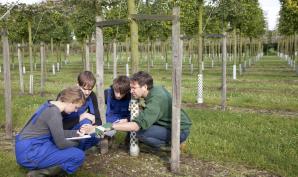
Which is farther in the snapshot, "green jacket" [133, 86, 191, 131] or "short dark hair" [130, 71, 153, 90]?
"short dark hair" [130, 71, 153, 90]

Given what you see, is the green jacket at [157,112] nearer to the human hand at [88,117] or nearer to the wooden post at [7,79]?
the human hand at [88,117]

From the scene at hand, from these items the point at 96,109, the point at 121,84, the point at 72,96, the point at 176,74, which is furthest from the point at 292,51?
the point at 72,96

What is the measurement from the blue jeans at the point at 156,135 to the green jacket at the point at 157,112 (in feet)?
0.23

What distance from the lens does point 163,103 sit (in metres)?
5.64

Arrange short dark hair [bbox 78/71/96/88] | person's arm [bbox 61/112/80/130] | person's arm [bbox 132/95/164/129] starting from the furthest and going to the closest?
short dark hair [bbox 78/71/96/88]
person's arm [bbox 61/112/80/130]
person's arm [bbox 132/95/164/129]

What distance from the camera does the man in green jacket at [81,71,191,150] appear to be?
211 inches

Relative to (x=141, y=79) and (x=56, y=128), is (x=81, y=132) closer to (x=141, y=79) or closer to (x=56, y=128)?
(x=56, y=128)

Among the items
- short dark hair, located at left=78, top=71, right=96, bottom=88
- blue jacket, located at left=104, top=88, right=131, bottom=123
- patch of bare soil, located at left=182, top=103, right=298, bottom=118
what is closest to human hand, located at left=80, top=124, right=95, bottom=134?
short dark hair, located at left=78, top=71, right=96, bottom=88

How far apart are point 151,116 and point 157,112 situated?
108 mm

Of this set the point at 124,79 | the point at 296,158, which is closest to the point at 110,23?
the point at 124,79

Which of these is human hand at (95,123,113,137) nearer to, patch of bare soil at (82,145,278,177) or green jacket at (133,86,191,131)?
green jacket at (133,86,191,131)

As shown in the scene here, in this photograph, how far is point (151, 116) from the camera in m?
5.42

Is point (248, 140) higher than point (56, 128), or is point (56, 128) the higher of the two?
point (56, 128)

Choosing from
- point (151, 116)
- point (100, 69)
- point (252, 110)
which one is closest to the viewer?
point (151, 116)
